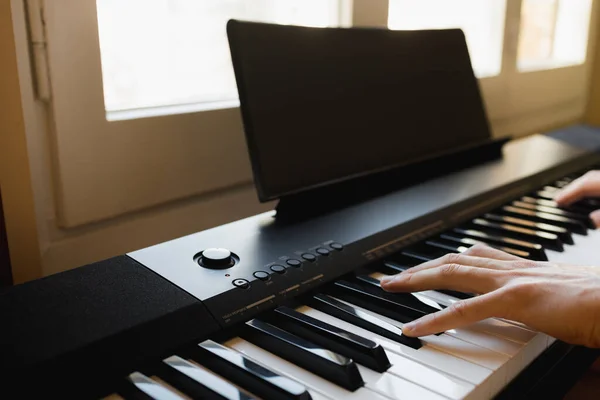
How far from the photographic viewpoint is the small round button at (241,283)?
0.63 m

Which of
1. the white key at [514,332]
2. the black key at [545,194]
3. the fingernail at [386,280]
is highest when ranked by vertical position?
the fingernail at [386,280]

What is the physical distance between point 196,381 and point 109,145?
466 mm

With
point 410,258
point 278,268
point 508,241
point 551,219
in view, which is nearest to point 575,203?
point 551,219

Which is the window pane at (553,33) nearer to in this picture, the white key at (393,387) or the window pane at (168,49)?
the window pane at (168,49)

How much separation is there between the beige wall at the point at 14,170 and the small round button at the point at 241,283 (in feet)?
1.05

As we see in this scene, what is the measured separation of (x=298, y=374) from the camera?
543 millimetres

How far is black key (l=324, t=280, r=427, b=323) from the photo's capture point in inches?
25.7

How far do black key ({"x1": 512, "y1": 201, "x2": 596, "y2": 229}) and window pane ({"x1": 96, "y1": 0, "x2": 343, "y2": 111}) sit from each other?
531 mm

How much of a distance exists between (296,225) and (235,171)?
0.88 feet

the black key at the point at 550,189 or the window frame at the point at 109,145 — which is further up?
the window frame at the point at 109,145

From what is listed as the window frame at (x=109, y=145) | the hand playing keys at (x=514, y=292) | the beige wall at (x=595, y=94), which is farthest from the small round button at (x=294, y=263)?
the beige wall at (x=595, y=94)

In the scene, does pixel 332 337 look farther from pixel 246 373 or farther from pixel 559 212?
pixel 559 212

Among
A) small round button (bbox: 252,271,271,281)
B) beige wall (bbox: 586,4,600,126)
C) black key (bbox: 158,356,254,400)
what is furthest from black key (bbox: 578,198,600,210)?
beige wall (bbox: 586,4,600,126)

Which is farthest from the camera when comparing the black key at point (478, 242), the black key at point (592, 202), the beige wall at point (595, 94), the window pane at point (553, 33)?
the beige wall at point (595, 94)
